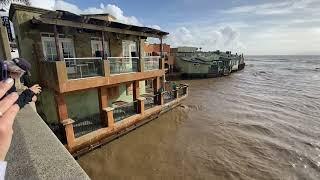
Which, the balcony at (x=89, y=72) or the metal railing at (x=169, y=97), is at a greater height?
the balcony at (x=89, y=72)

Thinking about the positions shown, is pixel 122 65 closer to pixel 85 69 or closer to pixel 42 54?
pixel 85 69

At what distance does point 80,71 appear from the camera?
920 cm

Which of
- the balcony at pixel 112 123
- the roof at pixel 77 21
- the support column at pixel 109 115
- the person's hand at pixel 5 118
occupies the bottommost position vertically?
the balcony at pixel 112 123

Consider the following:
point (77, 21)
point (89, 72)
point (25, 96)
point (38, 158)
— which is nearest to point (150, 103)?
point (89, 72)

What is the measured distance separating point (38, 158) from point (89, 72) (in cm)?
802

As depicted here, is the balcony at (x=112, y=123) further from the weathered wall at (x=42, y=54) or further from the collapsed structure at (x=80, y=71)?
the weathered wall at (x=42, y=54)

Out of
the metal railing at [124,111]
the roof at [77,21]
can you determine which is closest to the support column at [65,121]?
the metal railing at [124,111]

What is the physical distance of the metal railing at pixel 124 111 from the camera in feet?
36.1

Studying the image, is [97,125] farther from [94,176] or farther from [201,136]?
[201,136]

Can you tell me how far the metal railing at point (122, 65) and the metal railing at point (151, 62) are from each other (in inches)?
34.4

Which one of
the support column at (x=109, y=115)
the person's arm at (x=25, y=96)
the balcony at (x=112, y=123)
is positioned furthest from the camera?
the support column at (x=109, y=115)

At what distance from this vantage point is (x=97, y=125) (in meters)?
10.0

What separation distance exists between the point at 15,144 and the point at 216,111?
51.4 ft

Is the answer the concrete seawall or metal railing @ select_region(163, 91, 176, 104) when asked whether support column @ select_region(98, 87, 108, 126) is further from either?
Answer: the concrete seawall
